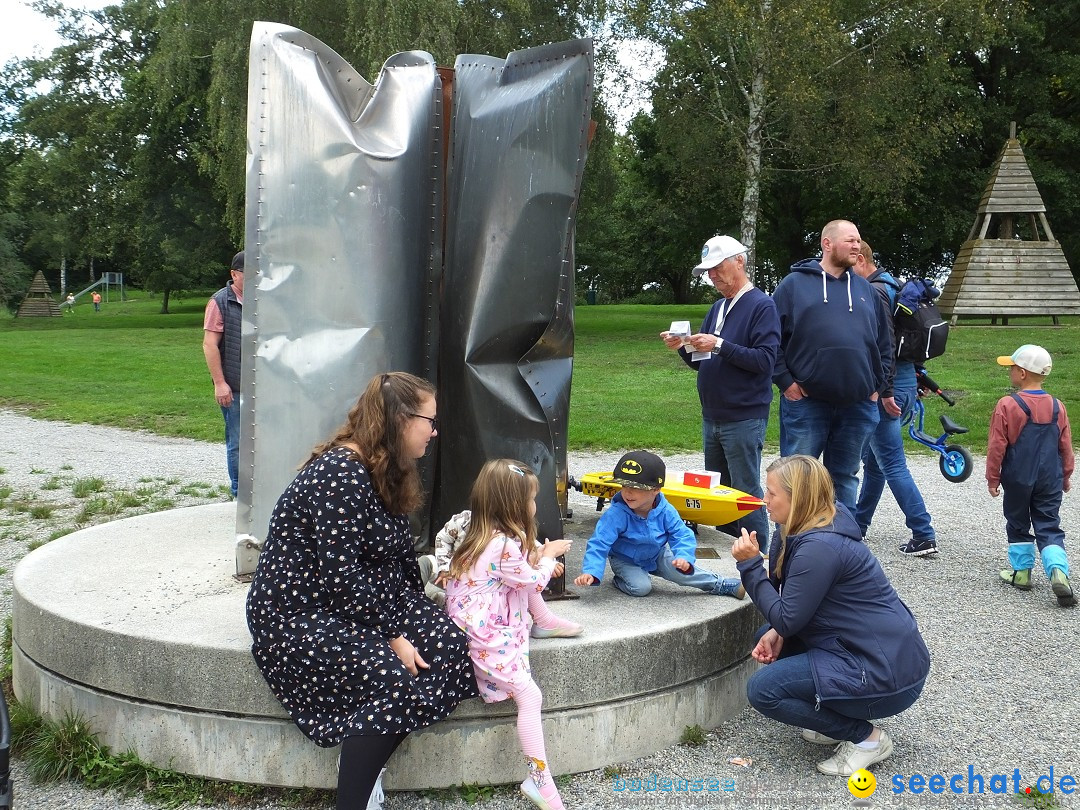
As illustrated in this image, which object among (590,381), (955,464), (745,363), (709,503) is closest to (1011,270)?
(590,381)

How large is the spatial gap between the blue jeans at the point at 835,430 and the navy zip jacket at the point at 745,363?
850 mm

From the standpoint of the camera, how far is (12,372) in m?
18.4

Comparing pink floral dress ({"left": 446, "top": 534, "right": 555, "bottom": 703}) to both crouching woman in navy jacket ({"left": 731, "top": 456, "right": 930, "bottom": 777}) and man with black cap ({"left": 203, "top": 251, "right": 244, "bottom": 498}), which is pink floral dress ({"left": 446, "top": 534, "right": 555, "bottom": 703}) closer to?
crouching woman in navy jacket ({"left": 731, "top": 456, "right": 930, "bottom": 777})

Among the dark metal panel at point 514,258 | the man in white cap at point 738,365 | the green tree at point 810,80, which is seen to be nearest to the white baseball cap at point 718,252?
the man in white cap at point 738,365

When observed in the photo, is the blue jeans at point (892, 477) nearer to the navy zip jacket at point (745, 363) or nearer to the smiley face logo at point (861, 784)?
the navy zip jacket at point (745, 363)

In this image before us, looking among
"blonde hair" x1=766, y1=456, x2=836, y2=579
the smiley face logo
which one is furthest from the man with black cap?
the smiley face logo

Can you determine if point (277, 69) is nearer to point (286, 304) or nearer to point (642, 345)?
point (286, 304)

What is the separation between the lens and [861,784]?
3.66 metres

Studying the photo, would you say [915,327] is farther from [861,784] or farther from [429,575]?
[429,575]

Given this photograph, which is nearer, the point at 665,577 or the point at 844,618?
the point at 844,618

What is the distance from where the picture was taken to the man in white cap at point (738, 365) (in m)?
5.20

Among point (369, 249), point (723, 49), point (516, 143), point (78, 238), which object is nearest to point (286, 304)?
point (369, 249)

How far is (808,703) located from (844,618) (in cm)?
33

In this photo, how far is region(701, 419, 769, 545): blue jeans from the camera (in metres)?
5.29
